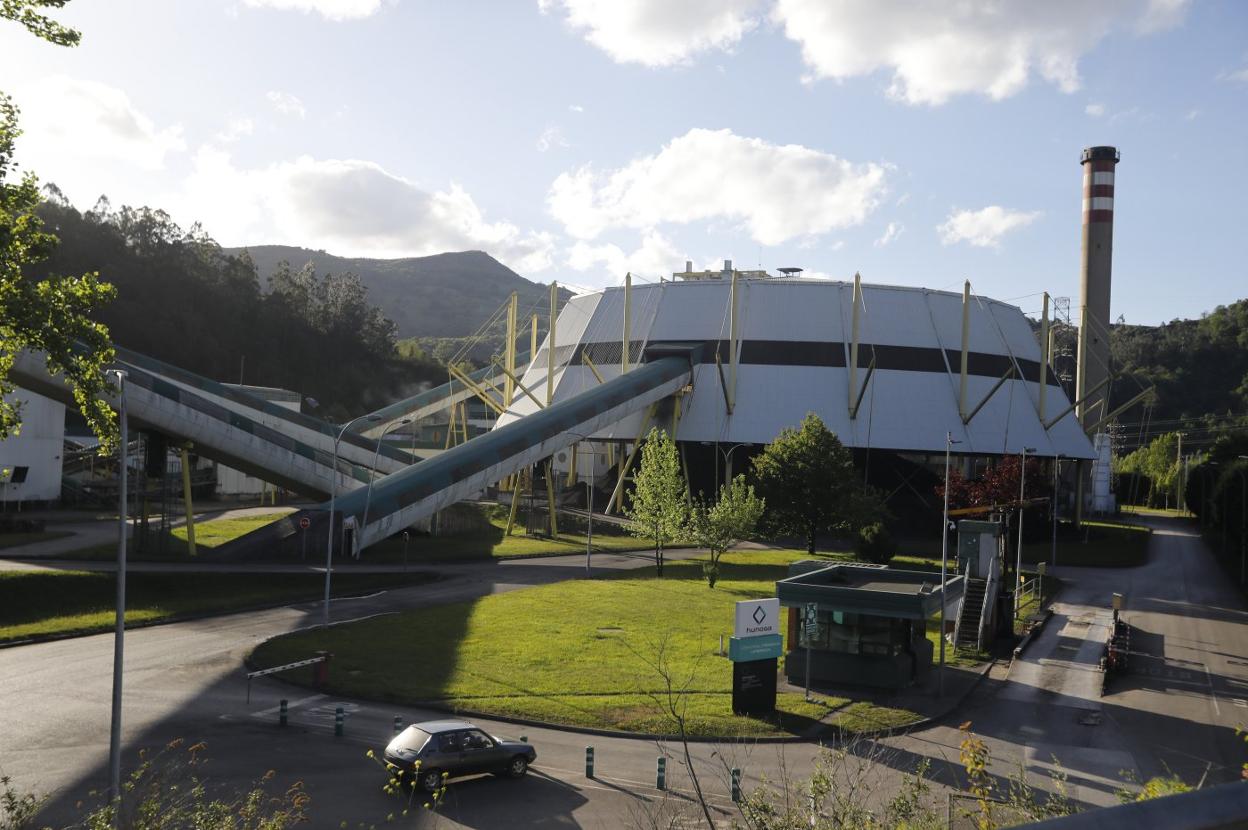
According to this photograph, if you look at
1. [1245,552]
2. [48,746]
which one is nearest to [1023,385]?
[1245,552]

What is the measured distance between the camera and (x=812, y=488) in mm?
61125

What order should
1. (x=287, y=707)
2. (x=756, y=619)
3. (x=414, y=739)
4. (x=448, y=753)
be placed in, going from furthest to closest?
1. (x=756, y=619)
2. (x=287, y=707)
3. (x=414, y=739)
4. (x=448, y=753)

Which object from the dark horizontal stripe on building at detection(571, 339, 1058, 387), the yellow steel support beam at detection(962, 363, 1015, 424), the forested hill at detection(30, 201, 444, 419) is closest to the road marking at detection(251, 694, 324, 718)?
the dark horizontal stripe on building at detection(571, 339, 1058, 387)

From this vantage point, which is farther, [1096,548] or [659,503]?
[1096,548]

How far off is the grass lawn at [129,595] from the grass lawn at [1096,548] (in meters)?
50.4

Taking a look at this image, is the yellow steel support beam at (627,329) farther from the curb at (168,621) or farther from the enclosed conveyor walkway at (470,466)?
the curb at (168,621)

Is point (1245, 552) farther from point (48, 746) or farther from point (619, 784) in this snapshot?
point (48, 746)

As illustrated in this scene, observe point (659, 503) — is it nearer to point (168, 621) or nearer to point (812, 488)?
point (812, 488)

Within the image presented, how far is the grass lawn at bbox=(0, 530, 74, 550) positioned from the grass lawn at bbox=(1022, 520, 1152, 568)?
6599 cm

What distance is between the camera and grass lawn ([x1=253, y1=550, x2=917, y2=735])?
27094 mm

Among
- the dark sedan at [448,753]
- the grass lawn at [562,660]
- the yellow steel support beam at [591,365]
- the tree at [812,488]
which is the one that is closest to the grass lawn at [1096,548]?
the tree at [812,488]

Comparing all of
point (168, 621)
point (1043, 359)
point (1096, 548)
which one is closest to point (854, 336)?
point (1043, 359)

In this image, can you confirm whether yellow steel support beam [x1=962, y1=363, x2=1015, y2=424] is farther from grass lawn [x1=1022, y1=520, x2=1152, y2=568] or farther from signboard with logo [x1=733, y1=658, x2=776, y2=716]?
signboard with logo [x1=733, y1=658, x2=776, y2=716]

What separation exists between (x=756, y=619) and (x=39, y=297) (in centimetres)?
2087
